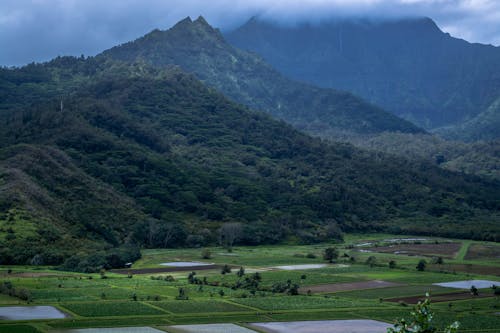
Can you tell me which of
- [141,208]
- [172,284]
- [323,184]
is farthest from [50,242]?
[323,184]

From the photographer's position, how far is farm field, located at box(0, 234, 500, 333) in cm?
6003

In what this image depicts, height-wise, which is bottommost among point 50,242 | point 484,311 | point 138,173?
point 484,311

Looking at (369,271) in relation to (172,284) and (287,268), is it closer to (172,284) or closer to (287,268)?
(287,268)

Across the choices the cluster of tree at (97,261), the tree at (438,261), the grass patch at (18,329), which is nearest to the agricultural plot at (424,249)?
the tree at (438,261)

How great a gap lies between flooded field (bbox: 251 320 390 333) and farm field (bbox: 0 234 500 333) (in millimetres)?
1245

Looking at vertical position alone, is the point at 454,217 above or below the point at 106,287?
above

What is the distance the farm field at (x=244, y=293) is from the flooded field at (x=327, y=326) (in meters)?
1.24

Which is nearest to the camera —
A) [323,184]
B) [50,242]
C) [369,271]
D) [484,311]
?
[484,311]

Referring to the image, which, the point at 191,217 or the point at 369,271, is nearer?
the point at 369,271

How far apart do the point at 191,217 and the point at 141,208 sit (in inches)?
439

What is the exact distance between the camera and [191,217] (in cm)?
15538

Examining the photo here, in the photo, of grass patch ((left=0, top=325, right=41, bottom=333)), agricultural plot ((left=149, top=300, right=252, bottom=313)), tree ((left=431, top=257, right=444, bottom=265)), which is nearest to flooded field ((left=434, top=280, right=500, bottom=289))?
tree ((left=431, top=257, right=444, bottom=265))

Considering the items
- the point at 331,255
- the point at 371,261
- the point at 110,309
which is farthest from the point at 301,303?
the point at 331,255

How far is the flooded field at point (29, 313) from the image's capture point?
58062 millimetres
